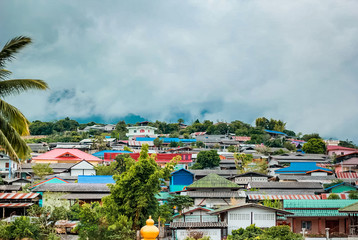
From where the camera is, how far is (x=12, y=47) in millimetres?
13203

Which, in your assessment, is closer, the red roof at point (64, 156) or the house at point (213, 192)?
the house at point (213, 192)

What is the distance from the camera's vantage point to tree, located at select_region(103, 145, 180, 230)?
21.4 meters

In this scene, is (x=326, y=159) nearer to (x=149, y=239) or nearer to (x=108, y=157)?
(x=108, y=157)

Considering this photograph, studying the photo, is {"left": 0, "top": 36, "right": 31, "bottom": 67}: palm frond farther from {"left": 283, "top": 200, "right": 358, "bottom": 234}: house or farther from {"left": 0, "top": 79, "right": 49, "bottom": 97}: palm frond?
{"left": 283, "top": 200, "right": 358, "bottom": 234}: house

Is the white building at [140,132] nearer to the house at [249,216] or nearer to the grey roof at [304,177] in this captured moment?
the grey roof at [304,177]

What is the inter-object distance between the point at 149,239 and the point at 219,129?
104 metres

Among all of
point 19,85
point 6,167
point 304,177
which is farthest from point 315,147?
point 19,85

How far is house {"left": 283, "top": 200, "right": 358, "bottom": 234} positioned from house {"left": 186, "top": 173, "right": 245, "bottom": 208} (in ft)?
16.6

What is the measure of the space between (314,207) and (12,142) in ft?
78.8

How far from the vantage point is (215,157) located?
5872cm

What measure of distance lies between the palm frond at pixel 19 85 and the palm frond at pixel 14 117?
0.67m

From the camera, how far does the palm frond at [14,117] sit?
12678mm

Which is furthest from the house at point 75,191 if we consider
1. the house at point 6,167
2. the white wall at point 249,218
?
the house at point 6,167

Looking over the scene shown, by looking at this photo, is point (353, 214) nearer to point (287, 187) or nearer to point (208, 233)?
point (208, 233)
